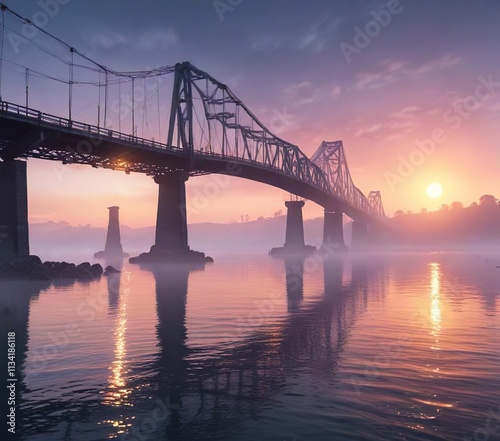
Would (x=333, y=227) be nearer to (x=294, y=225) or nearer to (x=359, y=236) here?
(x=294, y=225)

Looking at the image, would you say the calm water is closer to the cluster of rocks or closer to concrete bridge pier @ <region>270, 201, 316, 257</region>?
the cluster of rocks

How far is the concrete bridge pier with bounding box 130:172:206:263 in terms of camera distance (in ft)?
257

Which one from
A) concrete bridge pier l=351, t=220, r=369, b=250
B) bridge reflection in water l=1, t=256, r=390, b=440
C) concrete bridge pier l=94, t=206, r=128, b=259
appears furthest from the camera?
concrete bridge pier l=351, t=220, r=369, b=250

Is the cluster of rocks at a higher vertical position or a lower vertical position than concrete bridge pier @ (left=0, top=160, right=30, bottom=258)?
lower

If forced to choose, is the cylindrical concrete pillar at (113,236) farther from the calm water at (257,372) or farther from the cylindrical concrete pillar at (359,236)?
the calm water at (257,372)

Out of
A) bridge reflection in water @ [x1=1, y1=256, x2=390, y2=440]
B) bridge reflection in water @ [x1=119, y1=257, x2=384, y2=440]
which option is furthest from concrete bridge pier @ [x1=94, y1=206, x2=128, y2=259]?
bridge reflection in water @ [x1=1, y1=256, x2=390, y2=440]

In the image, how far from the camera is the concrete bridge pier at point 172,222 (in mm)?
78375

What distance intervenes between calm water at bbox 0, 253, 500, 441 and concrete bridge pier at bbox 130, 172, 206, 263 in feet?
170

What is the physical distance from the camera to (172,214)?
78.9 m

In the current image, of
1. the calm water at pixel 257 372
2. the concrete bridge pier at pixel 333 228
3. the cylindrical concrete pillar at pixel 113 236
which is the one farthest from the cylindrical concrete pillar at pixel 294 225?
the calm water at pixel 257 372

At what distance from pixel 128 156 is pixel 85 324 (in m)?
49.8

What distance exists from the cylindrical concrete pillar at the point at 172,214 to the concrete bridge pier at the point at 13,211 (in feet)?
104
